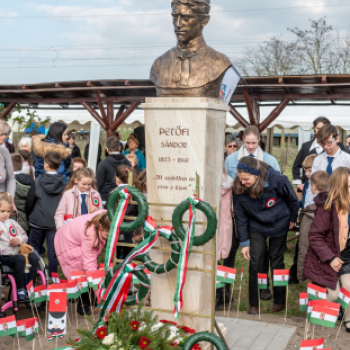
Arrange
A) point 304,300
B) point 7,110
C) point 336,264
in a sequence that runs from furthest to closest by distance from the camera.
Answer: point 7,110 < point 336,264 < point 304,300

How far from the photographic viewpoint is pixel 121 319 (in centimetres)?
344

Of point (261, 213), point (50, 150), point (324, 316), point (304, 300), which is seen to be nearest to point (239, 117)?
point (50, 150)

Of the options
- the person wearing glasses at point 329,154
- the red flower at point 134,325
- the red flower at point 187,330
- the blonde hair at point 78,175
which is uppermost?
the person wearing glasses at point 329,154

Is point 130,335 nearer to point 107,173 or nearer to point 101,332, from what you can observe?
point 101,332

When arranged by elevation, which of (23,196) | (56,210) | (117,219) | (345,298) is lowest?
(345,298)

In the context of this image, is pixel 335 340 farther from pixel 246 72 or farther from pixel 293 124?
pixel 246 72

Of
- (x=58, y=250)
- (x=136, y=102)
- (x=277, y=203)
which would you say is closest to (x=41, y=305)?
(x=58, y=250)

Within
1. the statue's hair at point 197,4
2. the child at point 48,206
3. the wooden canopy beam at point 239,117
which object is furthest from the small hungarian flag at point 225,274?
the wooden canopy beam at point 239,117

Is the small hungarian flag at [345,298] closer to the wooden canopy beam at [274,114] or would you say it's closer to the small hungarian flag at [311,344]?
the small hungarian flag at [311,344]

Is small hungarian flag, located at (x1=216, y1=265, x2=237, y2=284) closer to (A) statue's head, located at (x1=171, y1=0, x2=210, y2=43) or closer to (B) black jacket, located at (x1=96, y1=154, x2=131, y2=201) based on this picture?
(A) statue's head, located at (x1=171, y1=0, x2=210, y2=43)

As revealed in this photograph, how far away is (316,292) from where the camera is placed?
4.11 m

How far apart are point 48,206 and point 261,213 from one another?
7.65ft

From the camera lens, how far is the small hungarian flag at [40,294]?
4.04 m

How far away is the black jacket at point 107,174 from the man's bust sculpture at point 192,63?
2.92 meters
